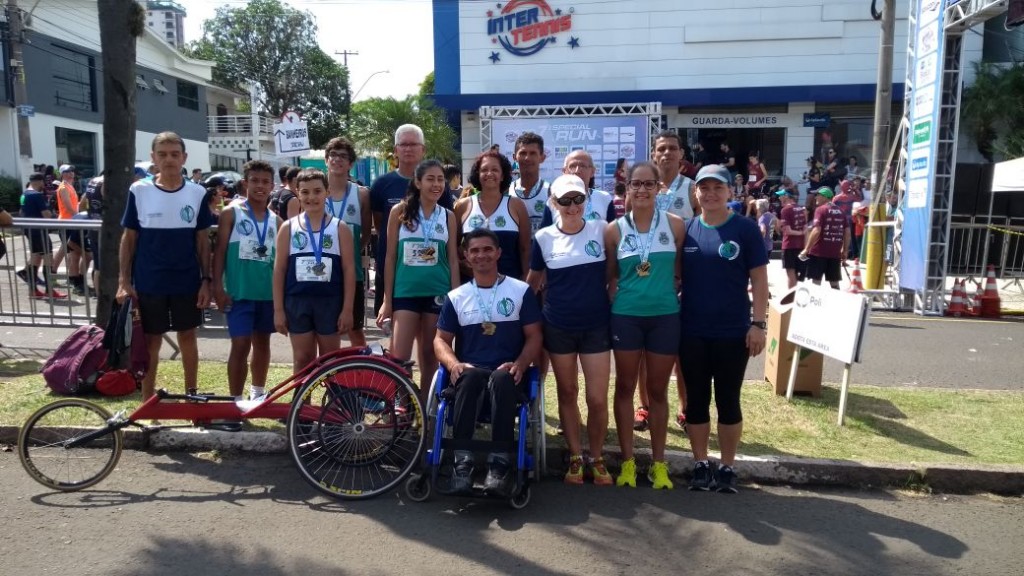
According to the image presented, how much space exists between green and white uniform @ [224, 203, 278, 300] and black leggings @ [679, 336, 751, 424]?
2.93 m

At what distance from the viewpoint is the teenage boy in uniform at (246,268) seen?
215 inches

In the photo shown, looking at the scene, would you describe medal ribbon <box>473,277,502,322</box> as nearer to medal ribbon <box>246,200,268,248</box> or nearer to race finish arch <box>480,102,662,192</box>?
medal ribbon <box>246,200,268,248</box>

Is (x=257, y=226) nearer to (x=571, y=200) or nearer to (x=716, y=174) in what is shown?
(x=571, y=200)

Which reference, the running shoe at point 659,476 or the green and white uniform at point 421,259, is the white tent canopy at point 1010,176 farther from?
the green and white uniform at point 421,259

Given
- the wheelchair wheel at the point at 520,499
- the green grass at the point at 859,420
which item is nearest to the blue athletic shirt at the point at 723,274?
the green grass at the point at 859,420

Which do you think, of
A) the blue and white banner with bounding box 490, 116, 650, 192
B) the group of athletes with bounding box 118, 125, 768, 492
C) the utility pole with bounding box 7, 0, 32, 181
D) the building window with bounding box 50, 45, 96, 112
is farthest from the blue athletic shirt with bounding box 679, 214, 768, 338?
the building window with bounding box 50, 45, 96, 112

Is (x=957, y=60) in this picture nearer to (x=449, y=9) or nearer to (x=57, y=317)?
(x=57, y=317)

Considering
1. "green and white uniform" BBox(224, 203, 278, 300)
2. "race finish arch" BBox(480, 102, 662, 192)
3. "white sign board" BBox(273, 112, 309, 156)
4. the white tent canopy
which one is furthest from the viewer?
"race finish arch" BBox(480, 102, 662, 192)

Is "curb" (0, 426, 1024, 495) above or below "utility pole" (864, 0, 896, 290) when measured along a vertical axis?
below

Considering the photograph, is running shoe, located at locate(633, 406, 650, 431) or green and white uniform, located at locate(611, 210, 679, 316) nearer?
green and white uniform, located at locate(611, 210, 679, 316)

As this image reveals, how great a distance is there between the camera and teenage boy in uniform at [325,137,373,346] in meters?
5.73

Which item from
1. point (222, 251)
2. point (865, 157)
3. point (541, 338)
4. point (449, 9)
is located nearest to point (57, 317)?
point (222, 251)

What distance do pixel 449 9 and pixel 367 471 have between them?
2130 centimetres

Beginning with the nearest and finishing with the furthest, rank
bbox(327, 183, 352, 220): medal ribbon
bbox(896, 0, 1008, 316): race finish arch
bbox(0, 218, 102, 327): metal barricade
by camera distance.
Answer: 1. bbox(327, 183, 352, 220): medal ribbon
2. bbox(0, 218, 102, 327): metal barricade
3. bbox(896, 0, 1008, 316): race finish arch
